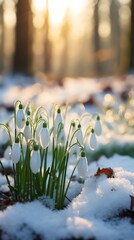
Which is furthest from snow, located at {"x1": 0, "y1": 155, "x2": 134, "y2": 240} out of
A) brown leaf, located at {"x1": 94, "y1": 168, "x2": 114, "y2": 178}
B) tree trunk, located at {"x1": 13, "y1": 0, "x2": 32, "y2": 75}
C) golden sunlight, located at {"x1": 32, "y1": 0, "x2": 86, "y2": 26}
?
golden sunlight, located at {"x1": 32, "y1": 0, "x2": 86, "y2": 26}

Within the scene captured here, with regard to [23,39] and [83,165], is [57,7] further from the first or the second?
[83,165]

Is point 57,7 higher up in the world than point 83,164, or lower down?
higher up

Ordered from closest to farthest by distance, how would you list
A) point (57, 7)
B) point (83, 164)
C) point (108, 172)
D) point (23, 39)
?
point (83, 164)
point (108, 172)
point (23, 39)
point (57, 7)

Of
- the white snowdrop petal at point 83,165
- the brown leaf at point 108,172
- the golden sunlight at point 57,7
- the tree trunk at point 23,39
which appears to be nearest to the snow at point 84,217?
the brown leaf at point 108,172

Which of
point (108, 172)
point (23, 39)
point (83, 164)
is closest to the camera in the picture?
point (83, 164)

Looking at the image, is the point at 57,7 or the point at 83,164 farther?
the point at 57,7

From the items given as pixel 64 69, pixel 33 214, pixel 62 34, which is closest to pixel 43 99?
pixel 33 214

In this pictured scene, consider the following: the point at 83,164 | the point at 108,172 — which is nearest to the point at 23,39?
the point at 108,172

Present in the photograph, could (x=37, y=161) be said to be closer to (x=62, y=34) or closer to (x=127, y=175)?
(x=127, y=175)
